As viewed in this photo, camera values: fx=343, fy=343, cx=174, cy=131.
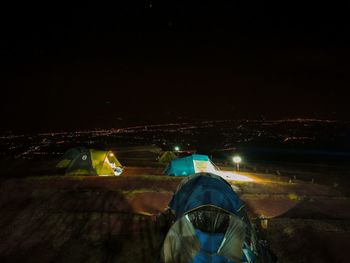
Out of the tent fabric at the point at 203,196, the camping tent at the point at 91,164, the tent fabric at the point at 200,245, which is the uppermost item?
the tent fabric at the point at 203,196

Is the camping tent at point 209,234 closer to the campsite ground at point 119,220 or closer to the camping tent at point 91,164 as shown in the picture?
the campsite ground at point 119,220

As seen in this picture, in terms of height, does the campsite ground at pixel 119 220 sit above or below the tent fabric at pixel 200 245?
below

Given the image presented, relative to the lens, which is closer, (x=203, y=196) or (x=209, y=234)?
(x=209, y=234)

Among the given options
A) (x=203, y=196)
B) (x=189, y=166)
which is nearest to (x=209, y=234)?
(x=203, y=196)

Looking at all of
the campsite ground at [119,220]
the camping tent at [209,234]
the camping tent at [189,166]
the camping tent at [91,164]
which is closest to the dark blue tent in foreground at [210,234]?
the camping tent at [209,234]

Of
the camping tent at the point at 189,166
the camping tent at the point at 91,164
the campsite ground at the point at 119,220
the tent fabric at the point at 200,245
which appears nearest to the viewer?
the tent fabric at the point at 200,245

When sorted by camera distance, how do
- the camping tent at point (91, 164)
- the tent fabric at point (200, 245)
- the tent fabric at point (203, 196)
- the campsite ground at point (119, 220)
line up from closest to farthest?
the tent fabric at point (200, 245)
the tent fabric at point (203, 196)
the campsite ground at point (119, 220)
the camping tent at point (91, 164)

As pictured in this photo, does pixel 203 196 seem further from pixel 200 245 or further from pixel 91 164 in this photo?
pixel 91 164

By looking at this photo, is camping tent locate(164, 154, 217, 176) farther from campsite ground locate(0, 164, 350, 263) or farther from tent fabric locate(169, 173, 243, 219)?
tent fabric locate(169, 173, 243, 219)

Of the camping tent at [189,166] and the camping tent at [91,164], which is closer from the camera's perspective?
the camping tent at [189,166]
